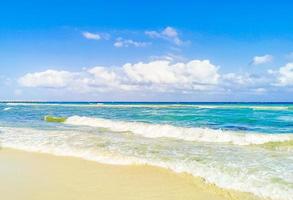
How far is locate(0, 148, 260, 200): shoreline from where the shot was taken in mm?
7938

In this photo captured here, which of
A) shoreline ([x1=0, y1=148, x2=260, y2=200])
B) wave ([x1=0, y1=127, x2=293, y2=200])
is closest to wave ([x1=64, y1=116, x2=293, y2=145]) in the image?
wave ([x1=0, y1=127, x2=293, y2=200])

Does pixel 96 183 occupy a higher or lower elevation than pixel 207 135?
lower

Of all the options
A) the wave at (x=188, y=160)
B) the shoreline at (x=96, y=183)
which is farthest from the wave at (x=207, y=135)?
the shoreline at (x=96, y=183)

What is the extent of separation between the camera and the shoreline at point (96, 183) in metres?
7.94

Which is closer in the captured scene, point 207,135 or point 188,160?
point 188,160

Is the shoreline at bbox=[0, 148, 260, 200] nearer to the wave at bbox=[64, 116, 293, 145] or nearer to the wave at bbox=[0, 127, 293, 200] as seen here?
the wave at bbox=[0, 127, 293, 200]

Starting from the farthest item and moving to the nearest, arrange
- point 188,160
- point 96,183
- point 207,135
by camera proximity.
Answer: point 207,135 < point 188,160 < point 96,183

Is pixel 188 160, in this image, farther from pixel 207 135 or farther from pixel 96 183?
pixel 207 135

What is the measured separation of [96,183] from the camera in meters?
8.98

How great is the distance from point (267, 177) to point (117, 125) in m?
19.0

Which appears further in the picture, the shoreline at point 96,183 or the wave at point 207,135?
the wave at point 207,135

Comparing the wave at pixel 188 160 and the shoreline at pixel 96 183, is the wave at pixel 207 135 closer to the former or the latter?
the wave at pixel 188 160

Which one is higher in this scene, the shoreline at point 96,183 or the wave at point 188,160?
the wave at point 188,160

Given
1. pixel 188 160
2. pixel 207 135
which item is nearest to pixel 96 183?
pixel 188 160
